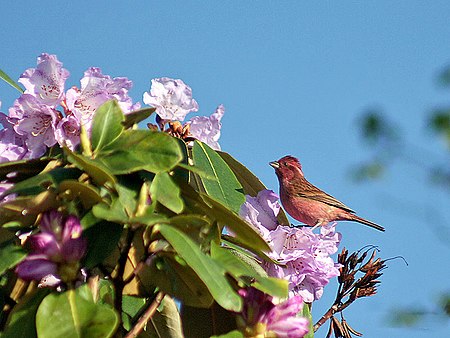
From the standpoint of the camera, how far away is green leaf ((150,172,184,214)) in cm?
104

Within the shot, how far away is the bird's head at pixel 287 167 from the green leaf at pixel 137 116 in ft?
10.7

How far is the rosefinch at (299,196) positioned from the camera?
178 inches

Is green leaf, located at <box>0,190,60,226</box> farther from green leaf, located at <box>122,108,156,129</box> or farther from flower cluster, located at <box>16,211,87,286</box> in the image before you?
green leaf, located at <box>122,108,156,129</box>

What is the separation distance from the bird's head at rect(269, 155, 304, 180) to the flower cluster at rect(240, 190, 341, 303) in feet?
9.46

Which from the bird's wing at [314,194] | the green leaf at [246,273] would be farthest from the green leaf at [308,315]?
the bird's wing at [314,194]

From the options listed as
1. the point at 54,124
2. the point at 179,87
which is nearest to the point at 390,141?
the point at 179,87

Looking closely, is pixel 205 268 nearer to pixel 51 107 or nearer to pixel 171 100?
pixel 51 107

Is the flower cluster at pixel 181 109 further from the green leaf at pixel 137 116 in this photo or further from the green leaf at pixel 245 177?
the green leaf at pixel 137 116

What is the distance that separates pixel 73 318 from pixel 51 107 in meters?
0.49

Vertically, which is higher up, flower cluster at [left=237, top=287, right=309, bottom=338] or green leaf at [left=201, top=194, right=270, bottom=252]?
green leaf at [left=201, top=194, right=270, bottom=252]

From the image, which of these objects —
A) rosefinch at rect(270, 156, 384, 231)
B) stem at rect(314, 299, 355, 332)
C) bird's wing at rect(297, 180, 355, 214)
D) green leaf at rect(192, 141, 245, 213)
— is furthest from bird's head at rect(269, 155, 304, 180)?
green leaf at rect(192, 141, 245, 213)

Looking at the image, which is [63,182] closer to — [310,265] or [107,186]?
[107,186]

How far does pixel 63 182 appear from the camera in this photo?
0.98 metres

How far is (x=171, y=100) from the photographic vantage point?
1634 millimetres
